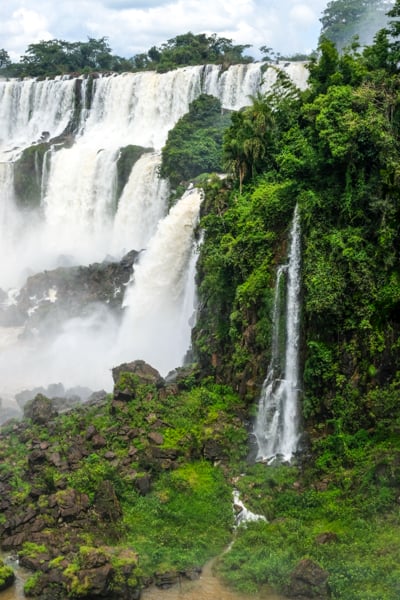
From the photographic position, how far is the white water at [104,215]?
26.6 m

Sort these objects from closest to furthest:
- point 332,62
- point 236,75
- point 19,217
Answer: point 332,62 < point 236,75 < point 19,217

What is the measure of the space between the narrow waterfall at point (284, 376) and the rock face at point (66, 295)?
481 inches

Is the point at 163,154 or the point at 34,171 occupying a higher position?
the point at 34,171

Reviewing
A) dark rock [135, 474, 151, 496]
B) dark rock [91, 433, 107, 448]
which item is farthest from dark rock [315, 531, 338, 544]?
dark rock [91, 433, 107, 448]

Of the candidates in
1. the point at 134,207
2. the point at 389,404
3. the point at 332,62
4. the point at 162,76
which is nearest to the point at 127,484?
the point at 389,404

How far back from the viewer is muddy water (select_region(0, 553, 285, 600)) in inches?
519

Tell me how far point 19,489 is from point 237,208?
1041cm

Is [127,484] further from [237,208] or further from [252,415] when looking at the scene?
[237,208]

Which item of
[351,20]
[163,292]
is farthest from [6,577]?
[351,20]

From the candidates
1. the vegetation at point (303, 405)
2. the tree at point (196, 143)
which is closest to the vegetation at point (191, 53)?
the tree at point (196, 143)

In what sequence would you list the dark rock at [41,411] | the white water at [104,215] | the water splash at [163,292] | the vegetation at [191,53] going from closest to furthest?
1. the dark rock at [41,411]
2. the water splash at [163,292]
3. the white water at [104,215]
4. the vegetation at [191,53]

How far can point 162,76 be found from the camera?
42.1 meters

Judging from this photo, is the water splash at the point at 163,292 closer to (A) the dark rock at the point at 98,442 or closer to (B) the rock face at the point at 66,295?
(B) the rock face at the point at 66,295

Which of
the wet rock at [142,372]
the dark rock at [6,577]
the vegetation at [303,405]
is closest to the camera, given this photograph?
the dark rock at [6,577]
